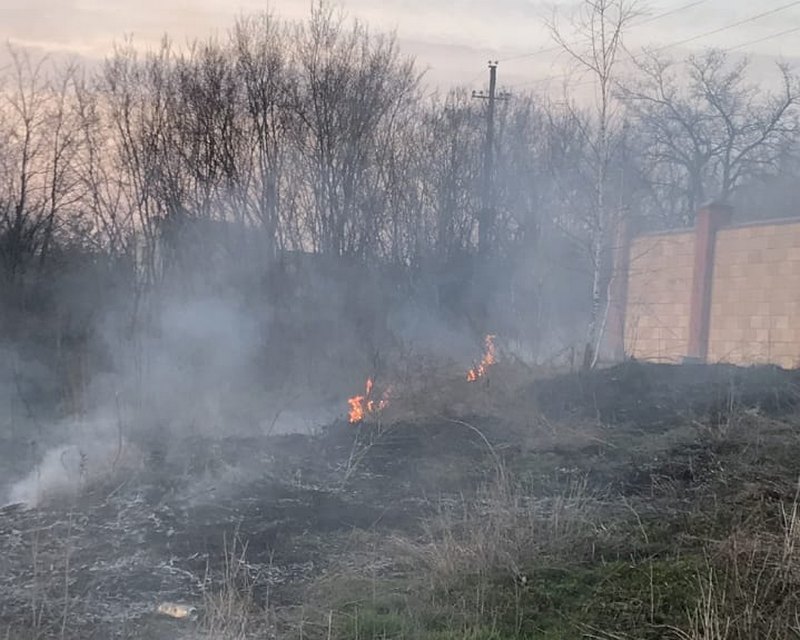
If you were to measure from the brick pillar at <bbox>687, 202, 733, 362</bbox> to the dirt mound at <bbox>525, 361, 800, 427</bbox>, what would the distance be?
15.4 ft

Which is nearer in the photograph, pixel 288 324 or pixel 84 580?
pixel 84 580

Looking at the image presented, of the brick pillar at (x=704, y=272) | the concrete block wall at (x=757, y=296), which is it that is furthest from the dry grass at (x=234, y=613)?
the brick pillar at (x=704, y=272)

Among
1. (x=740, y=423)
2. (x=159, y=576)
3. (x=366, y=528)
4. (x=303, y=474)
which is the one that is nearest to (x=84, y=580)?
(x=159, y=576)

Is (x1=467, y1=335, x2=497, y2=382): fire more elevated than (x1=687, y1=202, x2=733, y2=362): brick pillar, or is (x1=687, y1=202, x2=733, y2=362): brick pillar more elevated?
(x1=687, y1=202, x2=733, y2=362): brick pillar

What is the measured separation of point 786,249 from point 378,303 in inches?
334

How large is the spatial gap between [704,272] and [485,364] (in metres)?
7.50

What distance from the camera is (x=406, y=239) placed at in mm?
18562

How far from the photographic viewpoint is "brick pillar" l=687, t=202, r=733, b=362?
56.7ft

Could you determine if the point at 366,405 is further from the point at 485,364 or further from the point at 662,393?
the point at 662,393

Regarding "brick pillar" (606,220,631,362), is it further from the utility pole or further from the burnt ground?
the burnt ground

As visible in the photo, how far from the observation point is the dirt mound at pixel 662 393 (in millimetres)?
10242

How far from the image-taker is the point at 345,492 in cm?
729

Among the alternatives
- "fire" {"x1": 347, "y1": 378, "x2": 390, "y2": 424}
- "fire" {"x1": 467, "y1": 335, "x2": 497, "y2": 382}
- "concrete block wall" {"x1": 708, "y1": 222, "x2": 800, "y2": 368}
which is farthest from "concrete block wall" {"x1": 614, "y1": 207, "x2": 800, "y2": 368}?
"fire" {"x1": 347, "y1": 378, "x2": 390, "y2": 424}

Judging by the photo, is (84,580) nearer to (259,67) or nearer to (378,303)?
(378,303)
